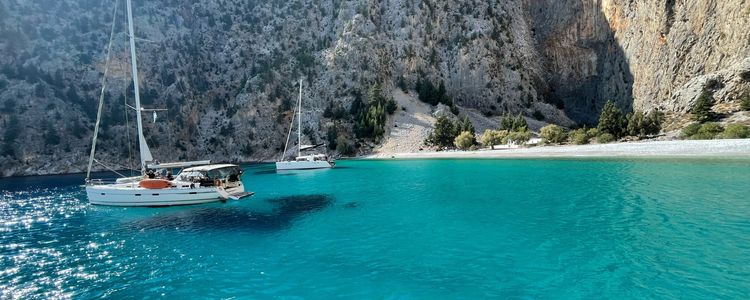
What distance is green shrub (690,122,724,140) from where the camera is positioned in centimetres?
5962

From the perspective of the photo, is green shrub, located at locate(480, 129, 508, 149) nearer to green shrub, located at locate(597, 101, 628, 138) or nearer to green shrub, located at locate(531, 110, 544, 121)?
green shrub, located at locate(597, 101, 628, 138)

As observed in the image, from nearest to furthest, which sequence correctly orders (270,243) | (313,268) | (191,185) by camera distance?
(313,268), (270,243), (191,185)

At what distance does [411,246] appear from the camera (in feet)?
61.4

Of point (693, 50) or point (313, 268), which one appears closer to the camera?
point (313, 268)

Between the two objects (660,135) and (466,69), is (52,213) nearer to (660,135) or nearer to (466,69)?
(660,135)

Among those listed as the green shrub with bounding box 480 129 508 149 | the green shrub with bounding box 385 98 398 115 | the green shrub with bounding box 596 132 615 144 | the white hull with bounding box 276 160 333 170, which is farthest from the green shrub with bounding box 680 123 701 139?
the green shrub with bounding box 385 98 398 115

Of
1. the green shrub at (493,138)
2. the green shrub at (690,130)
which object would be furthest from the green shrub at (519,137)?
the green shrub at (690,130)

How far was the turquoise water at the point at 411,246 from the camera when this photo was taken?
13.6m

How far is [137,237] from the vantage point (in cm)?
2267

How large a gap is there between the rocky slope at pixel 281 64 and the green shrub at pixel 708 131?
27.6m

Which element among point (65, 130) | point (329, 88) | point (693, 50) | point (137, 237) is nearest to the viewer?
point (137, 237)

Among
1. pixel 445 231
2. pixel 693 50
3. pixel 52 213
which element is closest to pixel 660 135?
pixel 693 50

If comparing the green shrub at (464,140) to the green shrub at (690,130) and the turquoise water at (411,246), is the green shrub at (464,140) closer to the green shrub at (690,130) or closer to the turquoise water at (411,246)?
the green shrub at (690,130)

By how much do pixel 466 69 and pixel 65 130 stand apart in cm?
11964
